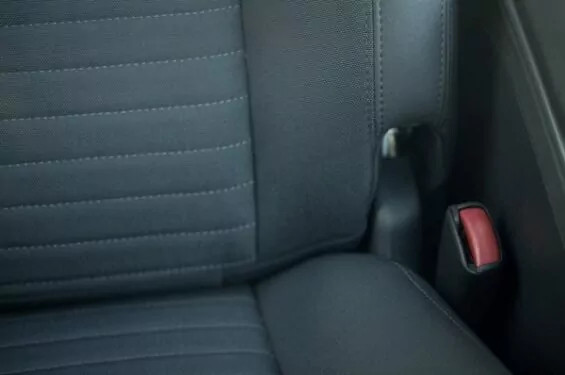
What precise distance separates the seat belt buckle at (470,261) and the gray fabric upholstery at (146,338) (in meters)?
0.23

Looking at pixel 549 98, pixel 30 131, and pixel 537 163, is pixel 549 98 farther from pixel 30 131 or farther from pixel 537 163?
pixel 30 131

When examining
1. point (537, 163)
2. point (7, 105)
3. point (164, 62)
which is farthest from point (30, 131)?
point (537, 163)

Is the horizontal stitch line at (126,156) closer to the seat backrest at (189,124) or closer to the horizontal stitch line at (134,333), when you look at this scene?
the seat backrest at (189,124)

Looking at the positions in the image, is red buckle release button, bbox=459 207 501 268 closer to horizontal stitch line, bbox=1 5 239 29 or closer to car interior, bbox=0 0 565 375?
car interior, bbox=0 0 565 375

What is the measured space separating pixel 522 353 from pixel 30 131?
602 millimetres

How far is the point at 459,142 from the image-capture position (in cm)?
112

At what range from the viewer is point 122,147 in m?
0.97

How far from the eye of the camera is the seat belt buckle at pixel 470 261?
968 mm

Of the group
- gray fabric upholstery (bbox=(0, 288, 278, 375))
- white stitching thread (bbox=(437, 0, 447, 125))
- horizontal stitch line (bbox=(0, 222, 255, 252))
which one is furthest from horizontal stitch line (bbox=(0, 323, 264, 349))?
white stitching thread (bbox=(437, 0, 447, 125))

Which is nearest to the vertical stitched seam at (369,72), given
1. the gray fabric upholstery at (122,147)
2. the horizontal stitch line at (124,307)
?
the gray fabric upholstery at (122,147)

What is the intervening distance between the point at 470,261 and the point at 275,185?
236mm

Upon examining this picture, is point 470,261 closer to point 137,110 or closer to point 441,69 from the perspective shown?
point 441,69

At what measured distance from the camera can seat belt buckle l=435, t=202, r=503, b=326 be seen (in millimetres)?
968

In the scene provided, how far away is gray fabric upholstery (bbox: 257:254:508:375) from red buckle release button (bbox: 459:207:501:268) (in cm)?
7
